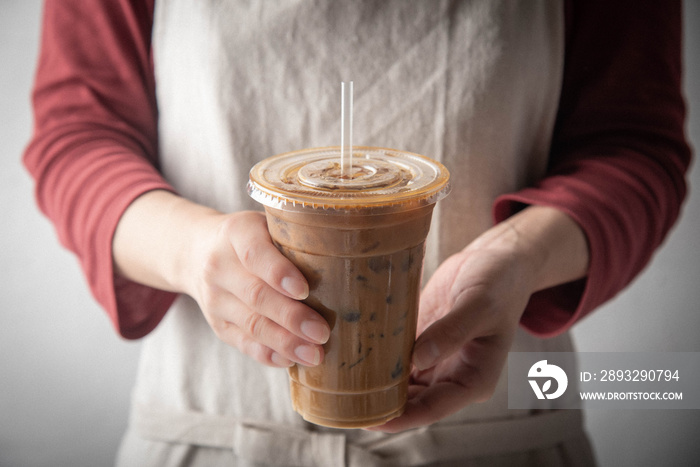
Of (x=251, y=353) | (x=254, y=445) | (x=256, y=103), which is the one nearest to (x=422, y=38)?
(x=256, y=103)

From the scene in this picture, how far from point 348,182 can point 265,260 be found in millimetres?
114

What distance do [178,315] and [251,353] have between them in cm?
31

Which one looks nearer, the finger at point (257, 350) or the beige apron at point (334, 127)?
the finger at point (257, 350)

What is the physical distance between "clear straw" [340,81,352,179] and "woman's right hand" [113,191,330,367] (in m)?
0.11

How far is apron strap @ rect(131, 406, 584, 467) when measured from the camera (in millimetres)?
824

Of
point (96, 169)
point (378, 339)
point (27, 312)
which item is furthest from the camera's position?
point (27, 312)

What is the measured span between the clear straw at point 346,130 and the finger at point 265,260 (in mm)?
105

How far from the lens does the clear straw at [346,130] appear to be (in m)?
0.54

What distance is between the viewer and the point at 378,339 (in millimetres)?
580

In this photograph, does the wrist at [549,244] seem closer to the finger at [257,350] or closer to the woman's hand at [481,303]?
the woman's hand at [481,303]

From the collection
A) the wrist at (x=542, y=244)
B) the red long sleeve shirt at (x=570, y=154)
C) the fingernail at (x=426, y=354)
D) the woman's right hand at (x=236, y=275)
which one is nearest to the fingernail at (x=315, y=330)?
the woman's right hand at (x=236, y=275)

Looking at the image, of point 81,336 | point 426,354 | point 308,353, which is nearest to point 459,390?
point 426,354

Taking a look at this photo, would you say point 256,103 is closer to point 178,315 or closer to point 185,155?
point 185,155

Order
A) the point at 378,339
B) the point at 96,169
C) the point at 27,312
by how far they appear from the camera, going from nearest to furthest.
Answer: the point at 378,339 → the point at 96,169 → the point at 27,312
